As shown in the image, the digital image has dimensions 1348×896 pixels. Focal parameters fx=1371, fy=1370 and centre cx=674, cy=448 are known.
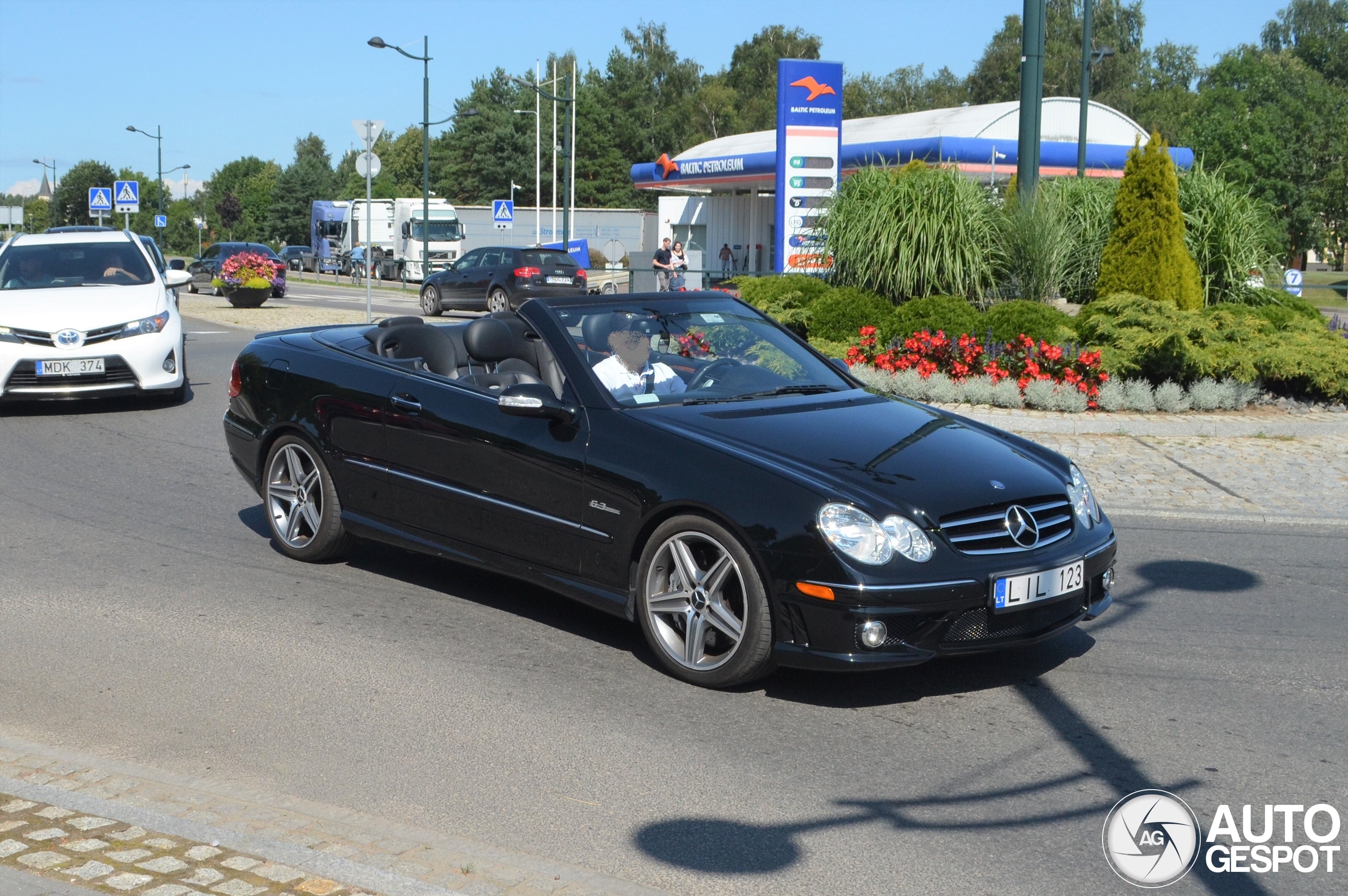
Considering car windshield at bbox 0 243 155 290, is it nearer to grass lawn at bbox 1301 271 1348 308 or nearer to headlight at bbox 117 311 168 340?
headlight at bbox 117 311 168 340

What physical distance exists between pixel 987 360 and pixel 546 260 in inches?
764

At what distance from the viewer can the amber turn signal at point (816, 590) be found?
196 inches

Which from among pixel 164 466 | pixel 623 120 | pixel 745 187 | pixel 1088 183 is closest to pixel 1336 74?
pixel 623 120

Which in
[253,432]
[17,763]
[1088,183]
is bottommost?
[17,763]

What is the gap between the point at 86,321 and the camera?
516 inches

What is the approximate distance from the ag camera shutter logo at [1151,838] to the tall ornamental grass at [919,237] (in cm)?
1195

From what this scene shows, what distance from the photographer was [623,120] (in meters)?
104

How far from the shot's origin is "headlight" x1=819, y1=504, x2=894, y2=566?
5.00m

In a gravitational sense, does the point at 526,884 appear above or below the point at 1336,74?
below

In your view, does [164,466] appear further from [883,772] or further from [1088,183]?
[1088,183]

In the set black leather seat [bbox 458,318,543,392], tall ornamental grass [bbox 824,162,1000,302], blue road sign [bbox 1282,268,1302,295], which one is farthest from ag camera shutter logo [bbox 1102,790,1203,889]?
blue road sign [bbox 1282,268,1302,295]

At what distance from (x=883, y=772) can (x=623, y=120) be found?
10290 centimetres

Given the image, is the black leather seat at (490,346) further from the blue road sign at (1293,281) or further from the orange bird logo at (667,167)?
the orange bird logo at (667,167)

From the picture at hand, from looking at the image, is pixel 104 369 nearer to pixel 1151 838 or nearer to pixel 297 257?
pixel 1151 838
